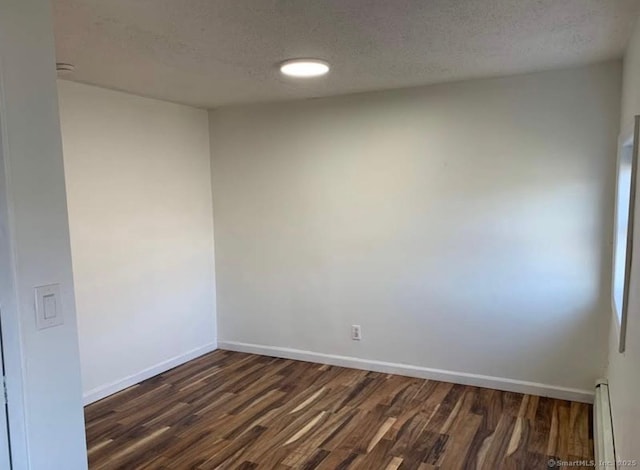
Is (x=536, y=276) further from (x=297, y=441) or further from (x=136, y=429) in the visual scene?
(x=136, y=429)

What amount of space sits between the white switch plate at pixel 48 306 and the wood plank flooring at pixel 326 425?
1489 millimetres

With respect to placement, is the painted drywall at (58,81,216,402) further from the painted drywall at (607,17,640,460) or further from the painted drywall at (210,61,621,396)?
the painted drywall at (607,17,640,460)

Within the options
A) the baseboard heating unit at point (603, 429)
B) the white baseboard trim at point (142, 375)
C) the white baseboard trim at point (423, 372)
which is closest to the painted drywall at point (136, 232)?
the white baseboard trim at point (142, 375)

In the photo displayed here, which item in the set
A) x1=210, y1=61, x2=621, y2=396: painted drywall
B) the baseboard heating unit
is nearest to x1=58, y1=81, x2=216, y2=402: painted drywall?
x1=210, y1=61, x2=621, y2=396: painted drywall

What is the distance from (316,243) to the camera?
4.07 meters

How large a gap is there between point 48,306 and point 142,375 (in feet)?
8.46

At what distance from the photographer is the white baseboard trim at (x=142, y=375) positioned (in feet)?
11.3

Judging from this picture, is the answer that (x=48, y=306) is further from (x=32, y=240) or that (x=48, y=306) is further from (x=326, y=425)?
(x=326, y=425)

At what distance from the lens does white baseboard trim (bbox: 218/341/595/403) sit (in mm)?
3312

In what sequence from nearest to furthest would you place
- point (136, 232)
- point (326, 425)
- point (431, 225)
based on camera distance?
point (326, 425) → point (431, 225) → point (136, 232)

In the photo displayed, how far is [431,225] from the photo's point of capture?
3.62m

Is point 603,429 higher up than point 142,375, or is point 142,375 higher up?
point 603,429

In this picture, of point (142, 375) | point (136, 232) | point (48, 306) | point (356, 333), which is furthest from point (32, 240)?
point (356, 333)

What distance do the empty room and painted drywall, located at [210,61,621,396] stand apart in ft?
0.05
